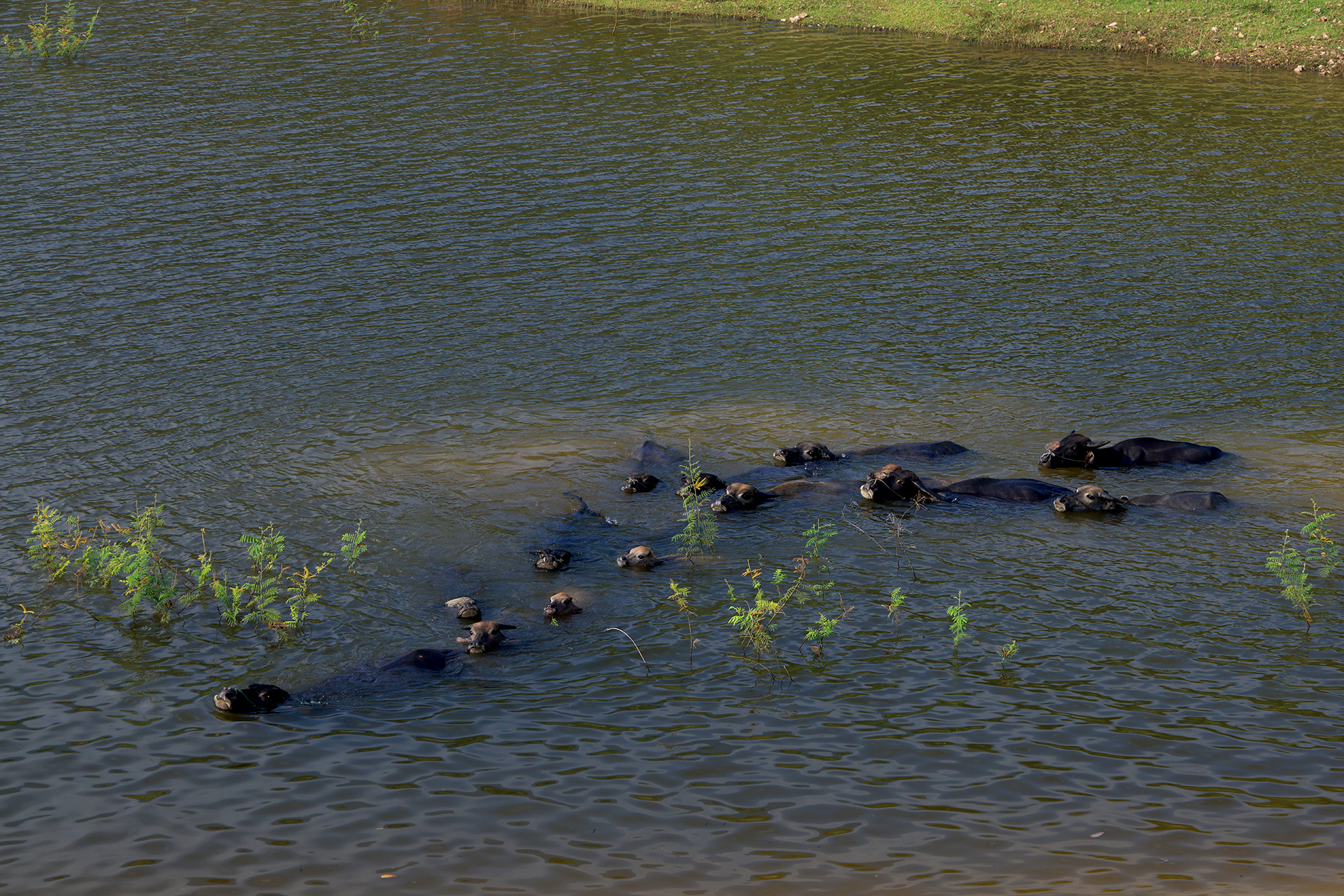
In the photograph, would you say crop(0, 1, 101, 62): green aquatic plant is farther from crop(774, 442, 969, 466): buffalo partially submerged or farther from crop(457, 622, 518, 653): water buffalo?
crop(457, 622, 518, 653): water buffalo

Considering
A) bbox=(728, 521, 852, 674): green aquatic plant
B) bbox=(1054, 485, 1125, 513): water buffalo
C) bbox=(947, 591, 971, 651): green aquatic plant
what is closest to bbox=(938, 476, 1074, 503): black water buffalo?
bbox=(1054, 485, 1125, 513): water buffalo

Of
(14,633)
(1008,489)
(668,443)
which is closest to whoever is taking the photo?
(14,633)

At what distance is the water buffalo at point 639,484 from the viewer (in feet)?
55.7

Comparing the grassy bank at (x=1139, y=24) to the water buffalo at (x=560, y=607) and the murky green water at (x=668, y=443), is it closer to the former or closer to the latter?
the murky green water at (x=668, y=443)

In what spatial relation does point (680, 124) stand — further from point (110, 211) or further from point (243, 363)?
point (243, 363)

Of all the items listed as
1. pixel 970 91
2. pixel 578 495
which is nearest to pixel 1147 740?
pixel 578 495

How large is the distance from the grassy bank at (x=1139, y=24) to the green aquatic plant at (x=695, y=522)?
38010 millimetres

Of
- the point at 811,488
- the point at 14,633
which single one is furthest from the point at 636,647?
the point at 14,633

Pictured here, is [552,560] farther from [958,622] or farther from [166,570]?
[958,622]

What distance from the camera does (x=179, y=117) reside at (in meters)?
36.8

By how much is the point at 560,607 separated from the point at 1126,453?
30.5ft

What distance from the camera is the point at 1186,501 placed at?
15.9 meters

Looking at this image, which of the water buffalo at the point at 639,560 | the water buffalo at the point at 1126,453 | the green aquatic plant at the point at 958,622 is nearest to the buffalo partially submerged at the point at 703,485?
the water buffalo at the point at 639,560

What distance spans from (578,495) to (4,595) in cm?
745
